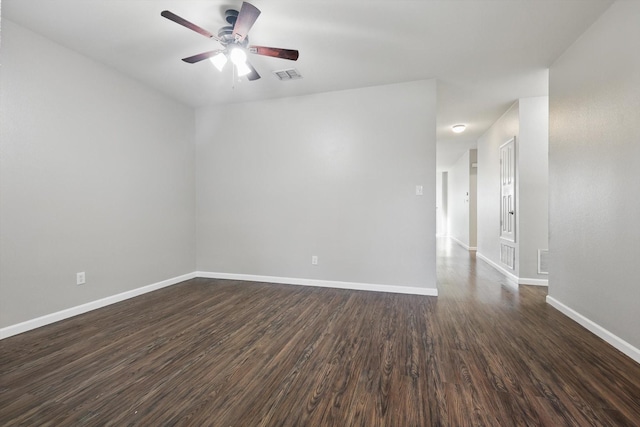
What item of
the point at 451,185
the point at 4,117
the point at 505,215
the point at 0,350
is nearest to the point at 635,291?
the point at 505,215

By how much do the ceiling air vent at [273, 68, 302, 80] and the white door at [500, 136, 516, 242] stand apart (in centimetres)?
343

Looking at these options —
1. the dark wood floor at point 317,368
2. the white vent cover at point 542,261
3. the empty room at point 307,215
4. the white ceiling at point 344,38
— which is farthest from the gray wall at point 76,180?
the white vent cover at point 542,261

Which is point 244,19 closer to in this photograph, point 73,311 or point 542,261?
point 73,311

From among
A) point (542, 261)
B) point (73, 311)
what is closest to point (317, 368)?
point (73, 311)

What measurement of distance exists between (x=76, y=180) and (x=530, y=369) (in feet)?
14.0

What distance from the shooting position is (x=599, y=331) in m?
2.35

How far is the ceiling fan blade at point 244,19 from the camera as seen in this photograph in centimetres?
190

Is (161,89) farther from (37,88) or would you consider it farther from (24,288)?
(24,288)

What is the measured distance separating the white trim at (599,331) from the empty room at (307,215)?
0.02 metres

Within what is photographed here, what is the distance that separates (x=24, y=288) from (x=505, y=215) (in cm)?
610

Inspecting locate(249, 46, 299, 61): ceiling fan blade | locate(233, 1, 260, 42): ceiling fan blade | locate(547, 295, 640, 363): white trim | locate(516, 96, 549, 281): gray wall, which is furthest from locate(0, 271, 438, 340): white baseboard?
locate(233, 1, 260, 42): ceiling fan blade

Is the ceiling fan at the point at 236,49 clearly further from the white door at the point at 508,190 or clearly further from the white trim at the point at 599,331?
the white door at the point at 508,190

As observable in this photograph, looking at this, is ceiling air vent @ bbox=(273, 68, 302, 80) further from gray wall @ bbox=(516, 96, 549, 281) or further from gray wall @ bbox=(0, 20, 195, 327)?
gray wall @ bbox=(516, 96, 549, 281)

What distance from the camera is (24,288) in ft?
8.23
